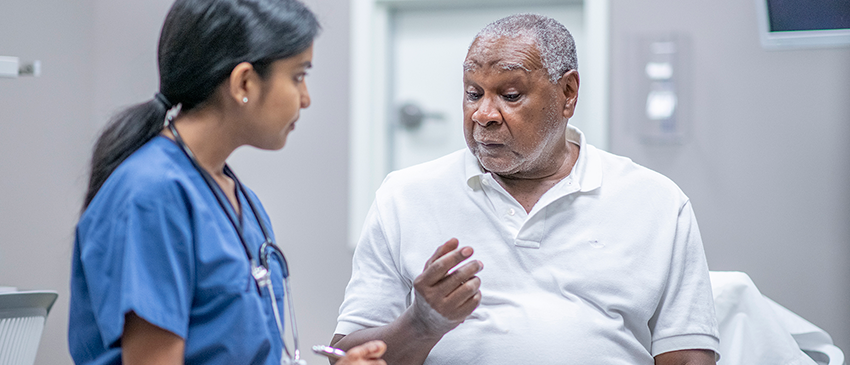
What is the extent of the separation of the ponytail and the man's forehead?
2.08ft

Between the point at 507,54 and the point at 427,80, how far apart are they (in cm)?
129

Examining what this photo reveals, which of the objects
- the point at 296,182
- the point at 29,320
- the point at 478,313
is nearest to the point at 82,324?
the point at 29,320

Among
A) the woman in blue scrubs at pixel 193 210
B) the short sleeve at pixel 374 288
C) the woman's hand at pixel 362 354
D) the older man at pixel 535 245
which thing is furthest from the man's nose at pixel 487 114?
the woman's hand at pixel 362 354

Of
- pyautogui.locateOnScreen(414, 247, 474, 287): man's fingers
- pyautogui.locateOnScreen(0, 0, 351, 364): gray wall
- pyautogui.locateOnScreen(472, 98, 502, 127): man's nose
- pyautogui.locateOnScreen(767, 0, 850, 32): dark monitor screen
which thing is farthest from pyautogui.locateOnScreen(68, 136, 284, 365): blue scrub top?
pyautogui.locateOnScreen(0, 0, 351, 364): gray wall

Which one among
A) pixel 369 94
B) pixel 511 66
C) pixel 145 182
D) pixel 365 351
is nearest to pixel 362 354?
pixel 365 351

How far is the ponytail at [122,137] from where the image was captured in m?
0.87

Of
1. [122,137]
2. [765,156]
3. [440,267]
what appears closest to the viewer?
[122,137]

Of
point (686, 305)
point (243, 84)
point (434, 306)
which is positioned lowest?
point (686, 305)

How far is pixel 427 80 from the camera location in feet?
8.45

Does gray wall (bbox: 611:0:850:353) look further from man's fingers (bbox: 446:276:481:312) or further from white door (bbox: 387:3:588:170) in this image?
man's fingers (bbox: 446:276:481:312)

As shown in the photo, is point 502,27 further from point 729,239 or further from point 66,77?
point 66,77

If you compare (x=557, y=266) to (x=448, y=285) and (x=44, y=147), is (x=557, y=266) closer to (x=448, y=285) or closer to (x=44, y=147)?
(x=448, y=285)

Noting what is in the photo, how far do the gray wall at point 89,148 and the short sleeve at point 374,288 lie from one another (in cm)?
114

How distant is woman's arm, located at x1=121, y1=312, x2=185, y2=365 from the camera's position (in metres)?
0.76
